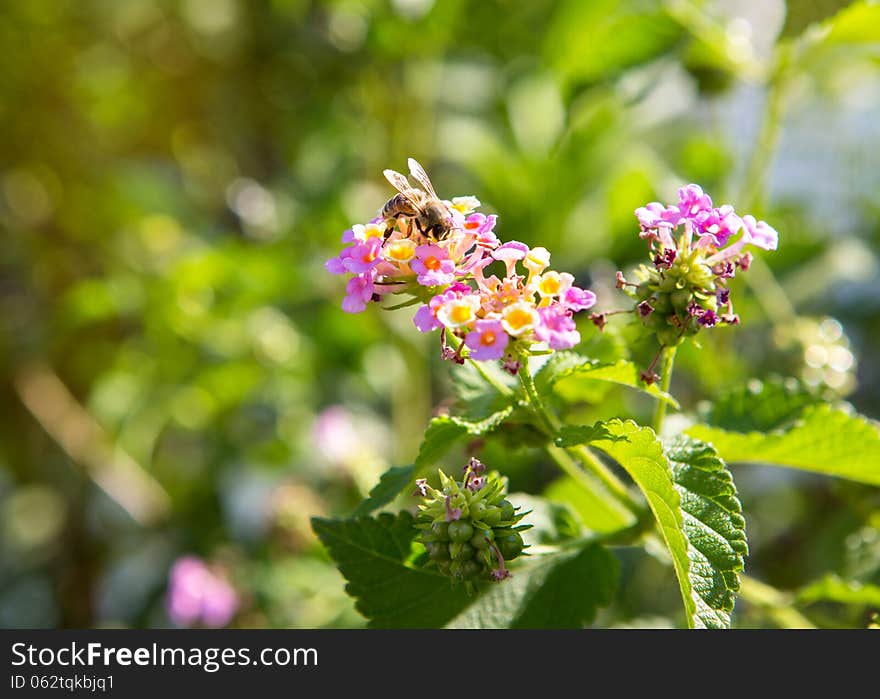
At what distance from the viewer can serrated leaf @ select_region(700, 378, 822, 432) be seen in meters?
0.76

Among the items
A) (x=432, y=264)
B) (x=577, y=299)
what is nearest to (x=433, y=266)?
(x=432, y=264)

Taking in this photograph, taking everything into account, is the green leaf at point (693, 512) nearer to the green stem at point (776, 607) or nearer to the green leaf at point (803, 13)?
the green stem at point (776, 607)

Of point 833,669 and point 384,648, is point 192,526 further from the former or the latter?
point 833,669

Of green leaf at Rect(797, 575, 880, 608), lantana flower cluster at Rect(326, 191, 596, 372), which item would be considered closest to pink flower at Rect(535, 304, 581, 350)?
lantana flower cluster at Rect(326, 191, 596, 372)

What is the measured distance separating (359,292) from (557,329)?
0.15 metres

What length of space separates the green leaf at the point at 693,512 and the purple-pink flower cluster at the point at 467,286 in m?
0.08

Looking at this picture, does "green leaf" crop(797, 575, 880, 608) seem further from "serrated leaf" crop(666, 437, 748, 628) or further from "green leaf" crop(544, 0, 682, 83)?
"green leaf" crop(544, 0, 682, 83)

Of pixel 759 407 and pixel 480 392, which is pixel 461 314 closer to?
pixel 480 392

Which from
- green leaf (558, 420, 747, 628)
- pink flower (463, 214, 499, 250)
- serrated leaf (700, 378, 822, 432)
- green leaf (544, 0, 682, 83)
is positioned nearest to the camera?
green leaf (558, 420, 747, 628)

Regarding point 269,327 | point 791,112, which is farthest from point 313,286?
point 791,112

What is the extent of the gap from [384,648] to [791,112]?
1.40 metres

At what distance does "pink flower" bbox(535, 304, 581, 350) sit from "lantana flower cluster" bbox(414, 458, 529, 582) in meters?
0.10

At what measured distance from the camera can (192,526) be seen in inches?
65.8

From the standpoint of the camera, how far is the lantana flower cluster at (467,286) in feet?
1.92
